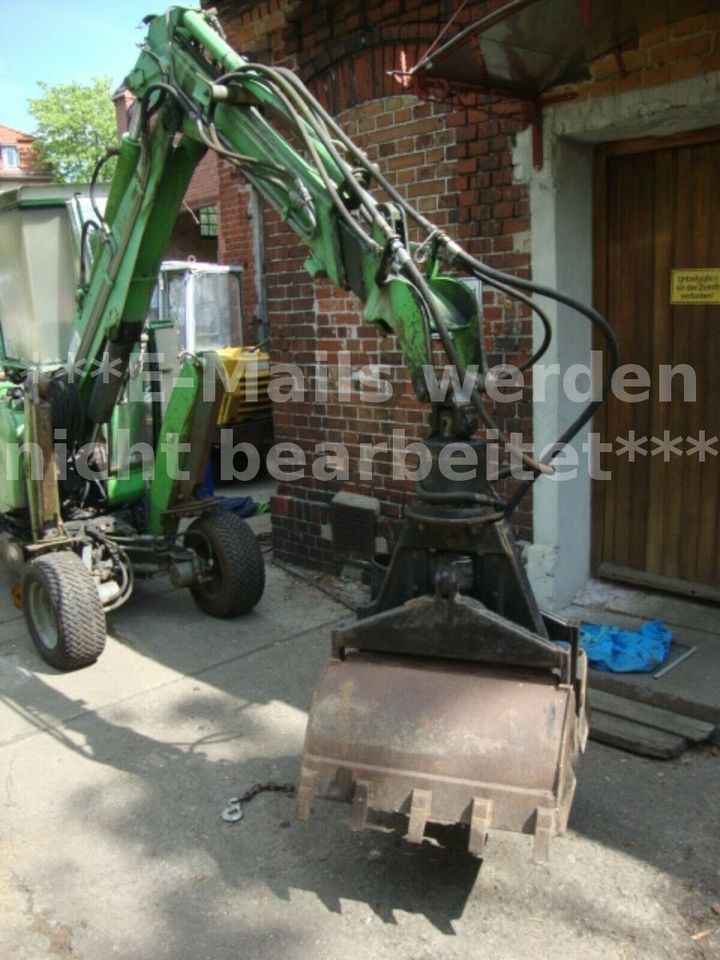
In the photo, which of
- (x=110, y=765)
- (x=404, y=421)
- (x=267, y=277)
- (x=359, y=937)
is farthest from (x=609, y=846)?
(x=267, y=277)

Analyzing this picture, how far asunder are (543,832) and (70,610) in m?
2.98

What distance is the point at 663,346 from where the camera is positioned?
4.68 m

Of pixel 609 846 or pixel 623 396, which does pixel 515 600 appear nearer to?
pixel 609 846

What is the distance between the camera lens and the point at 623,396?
4.88 meters

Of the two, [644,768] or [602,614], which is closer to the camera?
[644,768]

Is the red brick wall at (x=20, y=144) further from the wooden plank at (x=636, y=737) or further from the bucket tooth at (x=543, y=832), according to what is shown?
the bucket tooth at (x=543, y=832)

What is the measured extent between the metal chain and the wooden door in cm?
242

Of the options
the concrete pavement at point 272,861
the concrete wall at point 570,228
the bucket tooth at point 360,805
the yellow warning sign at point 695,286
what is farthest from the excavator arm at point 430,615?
the yellow warning sign at point 695,286

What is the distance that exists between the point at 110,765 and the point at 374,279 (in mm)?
2405

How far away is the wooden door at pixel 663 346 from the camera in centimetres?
447

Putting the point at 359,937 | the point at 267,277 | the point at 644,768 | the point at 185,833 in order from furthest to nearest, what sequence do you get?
the point at 267,277 → the point at 644,768 → the point at 185,833 → the point at 359,937

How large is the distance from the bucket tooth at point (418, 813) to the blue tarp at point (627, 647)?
1.92 m

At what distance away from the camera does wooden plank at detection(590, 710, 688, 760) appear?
3.75 m

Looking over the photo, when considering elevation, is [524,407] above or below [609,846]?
above
